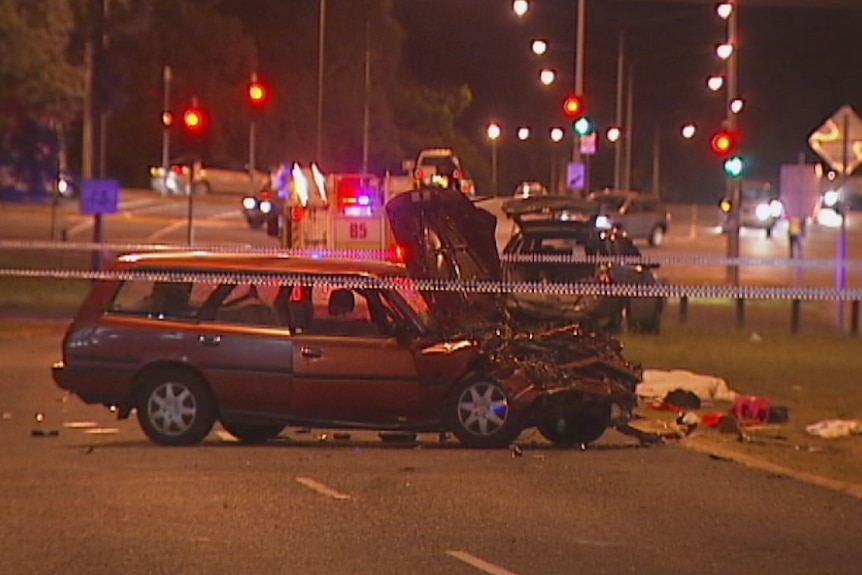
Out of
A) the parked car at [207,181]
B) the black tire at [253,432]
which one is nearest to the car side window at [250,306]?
the black tire at [253,432]

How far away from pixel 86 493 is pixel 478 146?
43.8 metres

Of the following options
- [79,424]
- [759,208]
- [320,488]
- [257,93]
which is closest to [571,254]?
[79,424]

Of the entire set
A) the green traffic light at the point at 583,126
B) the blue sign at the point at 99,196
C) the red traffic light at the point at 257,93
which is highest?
the red traffic light at the point at 257,93

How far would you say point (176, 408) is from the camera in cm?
1441

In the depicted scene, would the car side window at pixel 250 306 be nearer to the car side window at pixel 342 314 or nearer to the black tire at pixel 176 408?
the car side window at pixel 342 314

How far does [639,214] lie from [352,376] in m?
40.8

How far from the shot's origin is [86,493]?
11961mm

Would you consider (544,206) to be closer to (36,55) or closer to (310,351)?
(310,351)

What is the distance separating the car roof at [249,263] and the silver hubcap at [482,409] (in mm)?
1296

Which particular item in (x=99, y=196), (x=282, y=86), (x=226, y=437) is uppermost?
(x=282, y=86)

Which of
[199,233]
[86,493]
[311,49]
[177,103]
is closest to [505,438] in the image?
[86,493]

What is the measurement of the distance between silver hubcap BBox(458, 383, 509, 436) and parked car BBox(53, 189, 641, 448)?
0.01 metres

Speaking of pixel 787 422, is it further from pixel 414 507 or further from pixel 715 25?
pixel 715 25

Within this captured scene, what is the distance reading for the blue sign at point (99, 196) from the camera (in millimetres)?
32219
